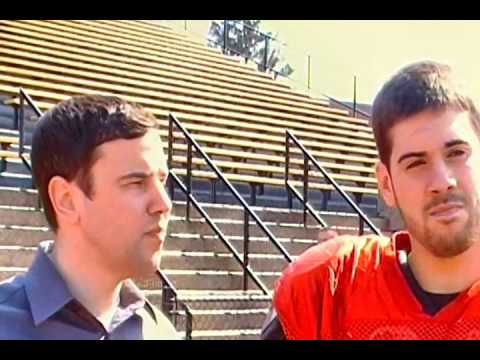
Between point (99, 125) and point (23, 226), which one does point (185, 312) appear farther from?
point (99, 125)

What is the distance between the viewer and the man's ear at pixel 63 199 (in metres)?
1.47

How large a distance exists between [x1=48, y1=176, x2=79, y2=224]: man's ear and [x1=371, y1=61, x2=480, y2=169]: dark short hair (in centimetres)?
51

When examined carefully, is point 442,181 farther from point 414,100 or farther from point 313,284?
point 313,284

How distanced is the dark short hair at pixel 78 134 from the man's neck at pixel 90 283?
0.29 feet

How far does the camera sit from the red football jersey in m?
1.30

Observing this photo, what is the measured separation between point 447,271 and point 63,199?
2.07 ft

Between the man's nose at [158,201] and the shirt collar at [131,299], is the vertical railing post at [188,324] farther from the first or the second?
the man's nose at [158,201]

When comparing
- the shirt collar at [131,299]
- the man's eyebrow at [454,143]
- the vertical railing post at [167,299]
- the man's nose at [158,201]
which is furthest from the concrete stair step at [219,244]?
the man's eyebrow at [454,143]

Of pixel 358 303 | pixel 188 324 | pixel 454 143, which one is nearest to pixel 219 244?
pixel 188 324

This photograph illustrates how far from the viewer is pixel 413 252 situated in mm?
1386

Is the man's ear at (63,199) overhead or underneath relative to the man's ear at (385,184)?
underneath

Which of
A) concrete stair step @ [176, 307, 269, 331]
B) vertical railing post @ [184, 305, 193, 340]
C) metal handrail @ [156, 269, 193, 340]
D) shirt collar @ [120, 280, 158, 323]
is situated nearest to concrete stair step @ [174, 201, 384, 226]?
concrete stair step @ [176, 307, 269, 331]

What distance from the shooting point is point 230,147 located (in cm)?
1008
